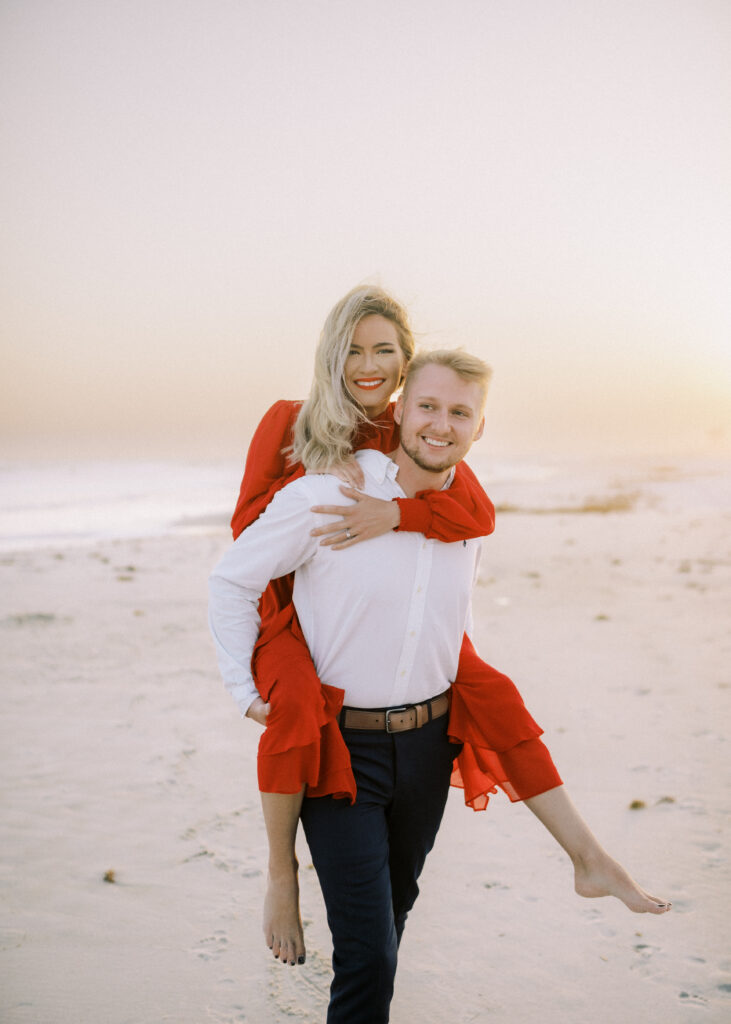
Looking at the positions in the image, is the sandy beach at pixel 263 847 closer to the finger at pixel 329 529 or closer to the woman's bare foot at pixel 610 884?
the woman's bare foot at pixel 610 884

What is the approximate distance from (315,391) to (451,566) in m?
0.76

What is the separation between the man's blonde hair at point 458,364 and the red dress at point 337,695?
1.06ft

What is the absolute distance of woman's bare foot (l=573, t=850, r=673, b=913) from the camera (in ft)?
7.38

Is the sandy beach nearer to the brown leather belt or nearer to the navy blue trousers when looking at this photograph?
the navy blue trousers

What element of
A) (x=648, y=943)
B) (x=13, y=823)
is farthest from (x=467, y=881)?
(x=13, y=823)

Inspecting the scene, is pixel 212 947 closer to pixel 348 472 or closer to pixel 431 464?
pixel 348 472

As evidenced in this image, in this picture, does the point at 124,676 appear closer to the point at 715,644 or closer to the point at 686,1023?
the point at 686,1023

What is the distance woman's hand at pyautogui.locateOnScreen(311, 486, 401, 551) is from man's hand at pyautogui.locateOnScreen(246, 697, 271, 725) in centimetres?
48

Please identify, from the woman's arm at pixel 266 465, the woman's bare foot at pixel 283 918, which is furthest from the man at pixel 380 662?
the woman's arm at pixel 266 465

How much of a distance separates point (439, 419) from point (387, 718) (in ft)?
2.96

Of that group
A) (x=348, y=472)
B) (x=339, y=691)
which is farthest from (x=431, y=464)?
(x=339, y=691)

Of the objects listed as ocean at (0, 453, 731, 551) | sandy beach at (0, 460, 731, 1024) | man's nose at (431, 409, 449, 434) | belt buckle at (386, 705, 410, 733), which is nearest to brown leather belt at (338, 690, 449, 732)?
belt buckle at (386, 705, 410, 733)

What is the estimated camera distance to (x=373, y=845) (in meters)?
2.06

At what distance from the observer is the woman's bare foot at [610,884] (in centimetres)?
225
